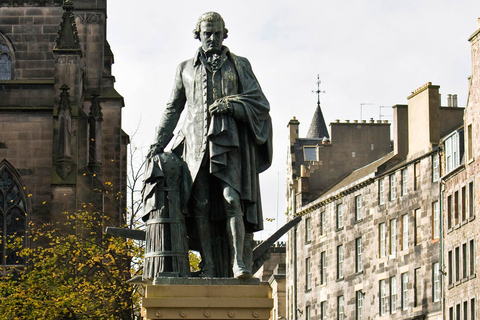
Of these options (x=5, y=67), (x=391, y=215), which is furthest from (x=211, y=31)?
(x=391, y=215)

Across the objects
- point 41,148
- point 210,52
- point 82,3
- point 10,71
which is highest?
point 82,3

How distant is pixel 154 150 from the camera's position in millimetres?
12836

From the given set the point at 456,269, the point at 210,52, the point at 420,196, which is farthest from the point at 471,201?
the point at 210,52

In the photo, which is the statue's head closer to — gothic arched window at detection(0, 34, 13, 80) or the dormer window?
gothic arched window at detection(0, 34, 13, 80)

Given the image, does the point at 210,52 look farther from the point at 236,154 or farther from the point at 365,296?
the point at 365,296

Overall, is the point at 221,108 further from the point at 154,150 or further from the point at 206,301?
the point at 206,301

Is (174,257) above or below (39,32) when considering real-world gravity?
below

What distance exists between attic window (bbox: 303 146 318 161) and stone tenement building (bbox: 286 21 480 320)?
0.10 meters

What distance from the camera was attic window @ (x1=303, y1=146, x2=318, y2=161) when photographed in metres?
95.2

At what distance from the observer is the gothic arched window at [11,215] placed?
1806 inches

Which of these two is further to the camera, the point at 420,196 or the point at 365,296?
the point at 365,296

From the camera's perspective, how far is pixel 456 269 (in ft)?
201

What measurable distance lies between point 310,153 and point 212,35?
82855 millimetres

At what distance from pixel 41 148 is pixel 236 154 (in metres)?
34.9
